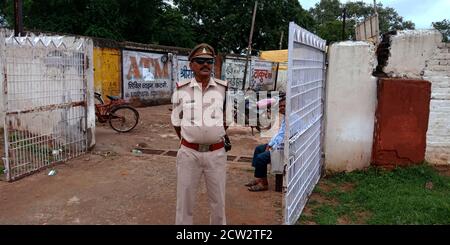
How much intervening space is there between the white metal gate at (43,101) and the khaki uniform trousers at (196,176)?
11.0 feet

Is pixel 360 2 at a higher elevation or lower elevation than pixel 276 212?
higher

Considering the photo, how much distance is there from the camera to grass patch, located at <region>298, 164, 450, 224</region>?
15.0 feet

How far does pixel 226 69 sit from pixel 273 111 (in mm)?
9504

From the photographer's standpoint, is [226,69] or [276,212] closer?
[276,212]

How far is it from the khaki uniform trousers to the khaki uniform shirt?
130mm

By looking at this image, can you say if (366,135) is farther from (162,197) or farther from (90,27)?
(90,27)

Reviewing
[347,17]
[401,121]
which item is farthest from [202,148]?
[347,17]

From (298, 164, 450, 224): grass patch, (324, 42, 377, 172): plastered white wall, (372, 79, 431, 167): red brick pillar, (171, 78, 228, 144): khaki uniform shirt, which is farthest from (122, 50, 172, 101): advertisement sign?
(171, 78, 228, 144): khaki uniform shirt

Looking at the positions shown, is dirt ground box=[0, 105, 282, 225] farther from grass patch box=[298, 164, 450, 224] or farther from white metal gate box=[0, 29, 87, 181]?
grass patch box=[298, 164, 450, 224]

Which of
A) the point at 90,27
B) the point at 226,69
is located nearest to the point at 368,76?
the point at 226,69

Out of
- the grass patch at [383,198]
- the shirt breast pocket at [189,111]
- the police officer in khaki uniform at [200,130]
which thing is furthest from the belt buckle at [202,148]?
the grass patch at [383,198]

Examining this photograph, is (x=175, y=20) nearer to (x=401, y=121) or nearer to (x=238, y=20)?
(x=238, y=20)

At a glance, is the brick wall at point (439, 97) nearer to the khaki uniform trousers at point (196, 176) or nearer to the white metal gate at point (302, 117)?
the white metal gate at point (302, 117)

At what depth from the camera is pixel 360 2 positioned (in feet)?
167
